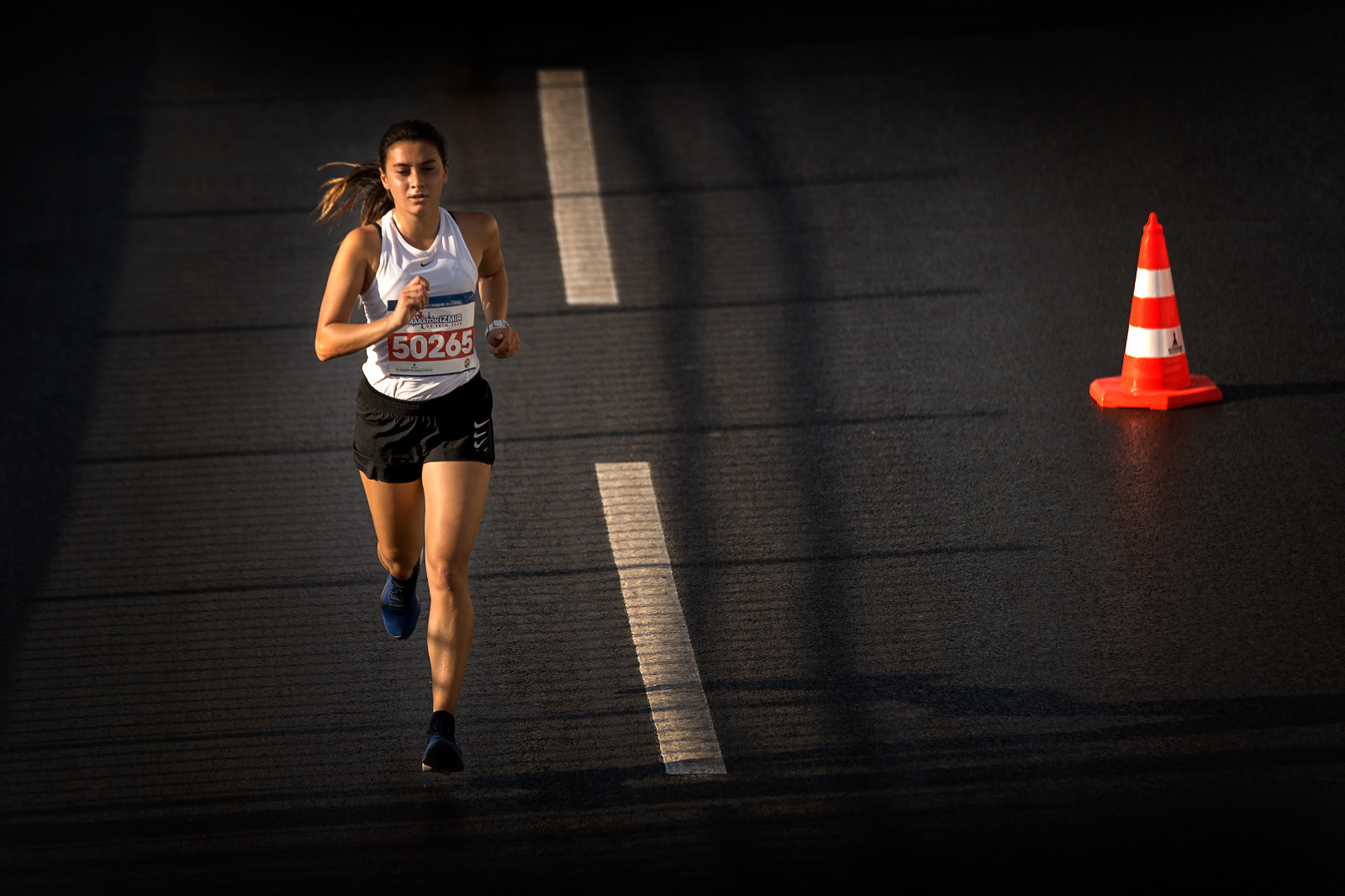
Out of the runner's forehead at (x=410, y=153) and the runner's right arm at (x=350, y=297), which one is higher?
the runner's forehead at (x=410, y=153)

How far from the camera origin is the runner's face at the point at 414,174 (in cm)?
507

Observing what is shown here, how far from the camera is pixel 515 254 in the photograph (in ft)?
33.6

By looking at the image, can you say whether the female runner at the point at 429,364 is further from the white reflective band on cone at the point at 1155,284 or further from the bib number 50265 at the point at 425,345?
the white reflective band on cone at the point at 1155,284

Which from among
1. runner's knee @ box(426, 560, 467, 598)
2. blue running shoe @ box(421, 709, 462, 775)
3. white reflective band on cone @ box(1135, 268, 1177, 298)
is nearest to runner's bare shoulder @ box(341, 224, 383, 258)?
runner's knee @ box(426, 560, 467, 598)

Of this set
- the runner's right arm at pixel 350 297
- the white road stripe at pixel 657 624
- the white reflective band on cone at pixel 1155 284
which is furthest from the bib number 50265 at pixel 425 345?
the white reflective band on cone at pixel 1155 284

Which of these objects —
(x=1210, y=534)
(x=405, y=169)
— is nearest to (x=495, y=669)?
(x=405, y=169)

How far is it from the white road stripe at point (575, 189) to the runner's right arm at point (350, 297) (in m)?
4.37

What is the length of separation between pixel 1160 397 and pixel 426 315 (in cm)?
452

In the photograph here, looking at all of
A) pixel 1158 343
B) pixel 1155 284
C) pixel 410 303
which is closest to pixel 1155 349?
pixel 1158 343

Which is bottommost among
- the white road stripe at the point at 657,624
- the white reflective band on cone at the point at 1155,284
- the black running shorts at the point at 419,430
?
the white road stripe at the point at 657,624

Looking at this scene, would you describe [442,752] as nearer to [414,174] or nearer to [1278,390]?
[414,174]

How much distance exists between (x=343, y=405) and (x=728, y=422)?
2.28 metres

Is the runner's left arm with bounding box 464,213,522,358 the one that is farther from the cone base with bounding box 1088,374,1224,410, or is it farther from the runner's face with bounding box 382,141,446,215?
the cone base with bounding box 1088,374,1224,410

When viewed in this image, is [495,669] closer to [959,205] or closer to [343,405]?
[343,405]
